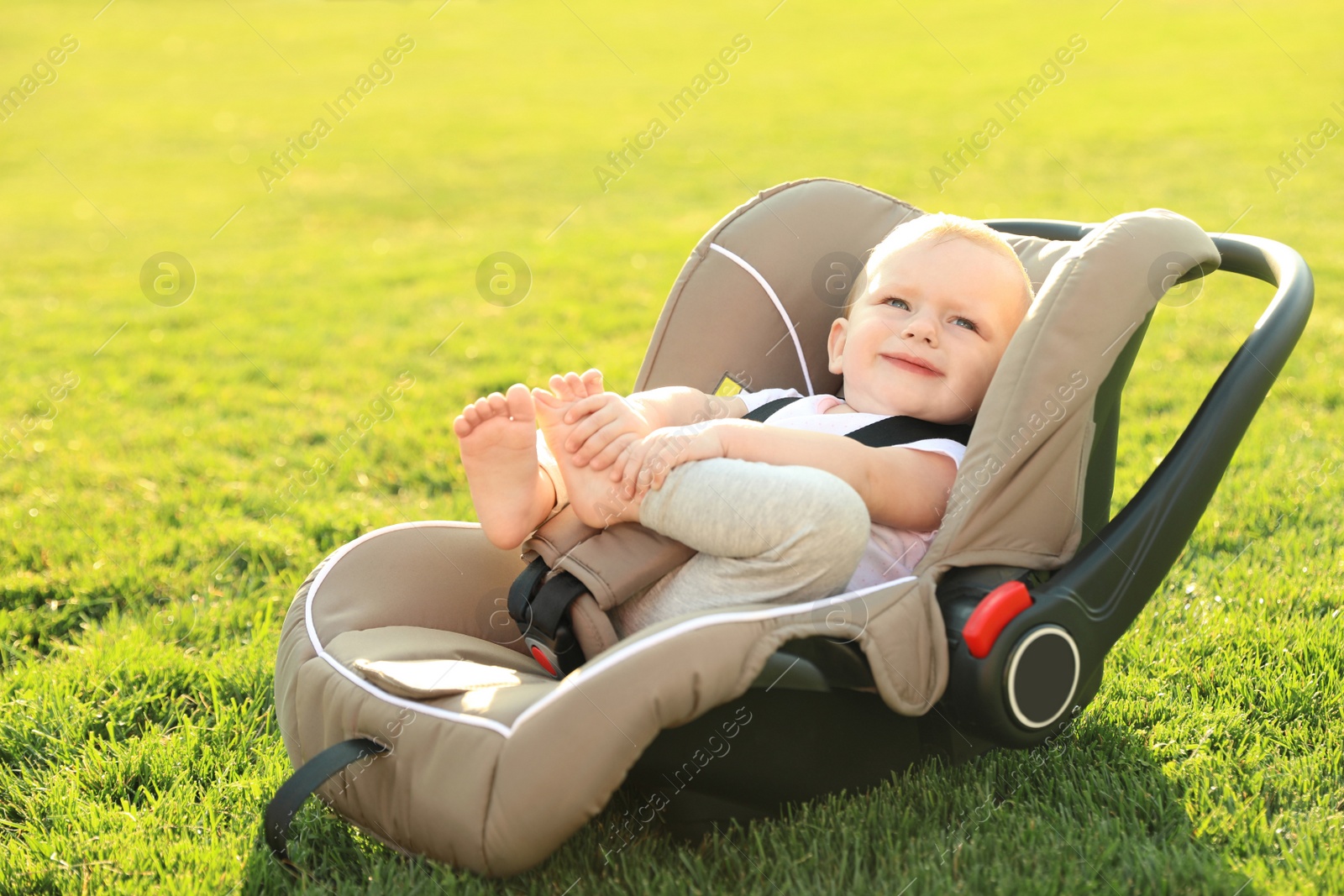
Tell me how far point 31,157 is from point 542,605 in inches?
433

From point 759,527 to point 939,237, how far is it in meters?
0.76

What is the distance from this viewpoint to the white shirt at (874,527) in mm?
2041

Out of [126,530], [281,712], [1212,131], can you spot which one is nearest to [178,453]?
[126,530]

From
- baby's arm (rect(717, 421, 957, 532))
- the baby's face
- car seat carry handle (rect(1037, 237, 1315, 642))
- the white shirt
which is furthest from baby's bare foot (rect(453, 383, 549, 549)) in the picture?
car seat carry handle (rect(1037, 237, 1315, 642))

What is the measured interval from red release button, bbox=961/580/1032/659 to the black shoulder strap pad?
0.45 meters

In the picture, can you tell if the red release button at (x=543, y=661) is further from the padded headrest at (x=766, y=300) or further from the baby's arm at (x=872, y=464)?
the padded headrest at (x=766, y=300)

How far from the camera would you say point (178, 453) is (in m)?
3.85

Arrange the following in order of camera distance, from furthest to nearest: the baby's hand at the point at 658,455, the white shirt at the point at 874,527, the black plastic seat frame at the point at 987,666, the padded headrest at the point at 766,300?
the padded headrest at the point at 766,300 < the white shirt at the point at 874,527 < the baby's hand at the point at 658,455 < the black plastic seat frame at the point at 987,666

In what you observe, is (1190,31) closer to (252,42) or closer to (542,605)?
(252,42)

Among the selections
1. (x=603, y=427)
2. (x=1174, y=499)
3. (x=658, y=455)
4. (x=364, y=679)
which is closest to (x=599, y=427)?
(x=603, y=427)

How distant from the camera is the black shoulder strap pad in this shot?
85.0 inches

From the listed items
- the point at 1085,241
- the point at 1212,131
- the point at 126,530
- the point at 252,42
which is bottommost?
the point at 1212,131

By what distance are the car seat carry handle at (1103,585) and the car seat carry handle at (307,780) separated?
89cm

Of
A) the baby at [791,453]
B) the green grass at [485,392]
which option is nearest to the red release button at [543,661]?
the baby at [791,453]
